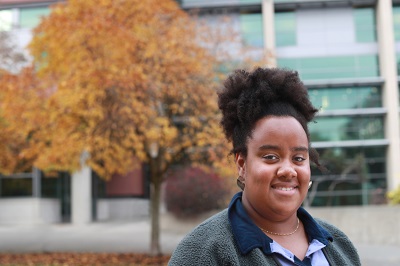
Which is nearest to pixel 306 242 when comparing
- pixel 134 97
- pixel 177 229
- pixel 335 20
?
pixel 134 97

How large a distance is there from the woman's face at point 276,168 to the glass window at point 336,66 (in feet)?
98.3

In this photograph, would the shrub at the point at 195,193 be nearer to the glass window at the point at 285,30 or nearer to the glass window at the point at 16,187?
the glass window at the point at 16,187

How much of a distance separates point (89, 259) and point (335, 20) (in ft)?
77.4

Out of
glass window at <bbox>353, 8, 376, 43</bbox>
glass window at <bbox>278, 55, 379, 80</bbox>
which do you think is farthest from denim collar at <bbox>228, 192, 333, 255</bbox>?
glass window at <bbox>353, 8, 376, 43</bbox>

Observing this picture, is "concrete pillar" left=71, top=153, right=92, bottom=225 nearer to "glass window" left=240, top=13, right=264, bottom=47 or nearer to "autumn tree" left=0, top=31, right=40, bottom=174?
"autumn tree" left=0, top=31, right=40, bottom=174

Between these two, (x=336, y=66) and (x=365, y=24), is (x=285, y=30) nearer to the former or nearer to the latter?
(x=336, y=66)

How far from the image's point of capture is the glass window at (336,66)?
102 ft

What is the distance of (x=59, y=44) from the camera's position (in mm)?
11195

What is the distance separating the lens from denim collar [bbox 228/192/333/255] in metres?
1.69

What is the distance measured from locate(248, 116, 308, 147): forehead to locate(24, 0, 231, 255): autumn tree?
352 inches

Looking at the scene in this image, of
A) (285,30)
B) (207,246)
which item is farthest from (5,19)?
(207,246)

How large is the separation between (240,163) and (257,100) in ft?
0.78

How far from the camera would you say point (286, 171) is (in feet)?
5.71

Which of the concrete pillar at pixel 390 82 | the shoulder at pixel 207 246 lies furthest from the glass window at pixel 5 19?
the shoulder at pixel 207 246
